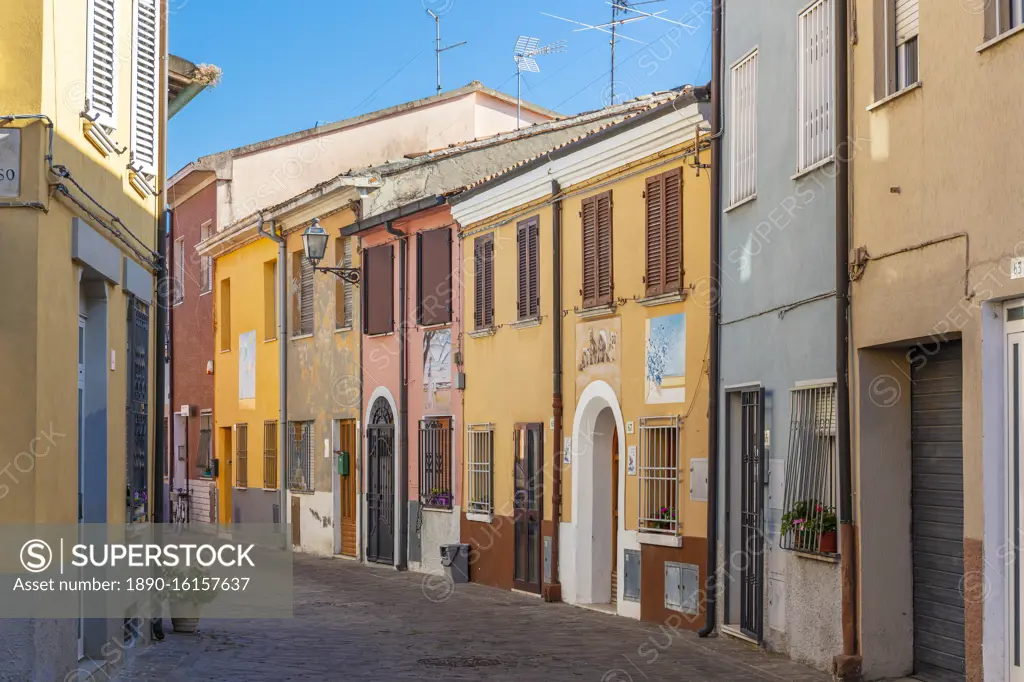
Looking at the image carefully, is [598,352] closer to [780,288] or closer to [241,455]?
[780,288]

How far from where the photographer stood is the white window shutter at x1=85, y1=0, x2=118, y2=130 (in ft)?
36.0

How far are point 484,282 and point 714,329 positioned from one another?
718cm

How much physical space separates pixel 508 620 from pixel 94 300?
6870 mm

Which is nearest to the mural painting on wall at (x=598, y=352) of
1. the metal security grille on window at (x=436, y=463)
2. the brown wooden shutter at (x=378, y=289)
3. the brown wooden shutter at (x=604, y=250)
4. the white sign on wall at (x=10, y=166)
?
the brown wooden shutter at (x=604, y=250)

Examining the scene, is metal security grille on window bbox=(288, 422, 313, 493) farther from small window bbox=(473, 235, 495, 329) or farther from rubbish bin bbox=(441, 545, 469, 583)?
small window bbox=(473, 235, 495, 329)

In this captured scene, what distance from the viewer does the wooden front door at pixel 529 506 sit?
19.7m

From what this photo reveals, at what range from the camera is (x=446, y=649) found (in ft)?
45.6

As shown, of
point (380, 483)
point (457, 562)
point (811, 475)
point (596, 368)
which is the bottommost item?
point (457, 562)

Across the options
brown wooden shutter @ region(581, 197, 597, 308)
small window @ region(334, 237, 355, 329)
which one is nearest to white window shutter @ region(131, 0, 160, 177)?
brown wooden shutter @ region(581, 197, 597, 308)

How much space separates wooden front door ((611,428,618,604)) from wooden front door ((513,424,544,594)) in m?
1.37

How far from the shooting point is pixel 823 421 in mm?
Result: 12203

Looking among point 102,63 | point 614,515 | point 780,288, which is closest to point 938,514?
point 780,288

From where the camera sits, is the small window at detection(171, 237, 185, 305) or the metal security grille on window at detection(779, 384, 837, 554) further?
the small window at detection(171, 237, 185, 305)

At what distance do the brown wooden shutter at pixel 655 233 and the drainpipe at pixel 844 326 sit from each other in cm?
472
